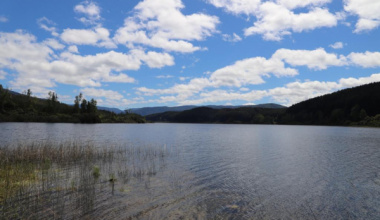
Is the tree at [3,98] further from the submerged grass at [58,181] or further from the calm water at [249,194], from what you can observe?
the calm water at [249,194]

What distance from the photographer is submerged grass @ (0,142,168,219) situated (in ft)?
43.0

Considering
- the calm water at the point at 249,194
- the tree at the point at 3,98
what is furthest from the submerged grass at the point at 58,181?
the tree at the point at 3,98

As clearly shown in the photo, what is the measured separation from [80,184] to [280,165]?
75.6 ft

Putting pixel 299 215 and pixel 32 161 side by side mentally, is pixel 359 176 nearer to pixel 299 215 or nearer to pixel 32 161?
pixel 299 215

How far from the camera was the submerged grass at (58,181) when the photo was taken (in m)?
13.1

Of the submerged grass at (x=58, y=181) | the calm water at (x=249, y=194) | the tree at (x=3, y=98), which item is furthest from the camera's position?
the tree at (x=3, y=98)

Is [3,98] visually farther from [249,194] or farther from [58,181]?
[249,194]

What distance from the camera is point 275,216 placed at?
13812mm

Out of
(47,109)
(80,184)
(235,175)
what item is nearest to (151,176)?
(80,184)

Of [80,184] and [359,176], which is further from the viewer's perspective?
[359,176]

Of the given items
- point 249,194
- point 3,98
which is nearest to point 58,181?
point 249,194

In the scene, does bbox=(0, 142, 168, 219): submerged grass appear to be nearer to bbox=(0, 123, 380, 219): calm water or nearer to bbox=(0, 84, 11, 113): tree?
bbox=(0, 123, 380, 219): calm water

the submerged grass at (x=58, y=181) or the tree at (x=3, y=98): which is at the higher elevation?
the tree at (x=3, y=98)

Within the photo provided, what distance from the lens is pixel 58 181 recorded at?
19.0 meters
